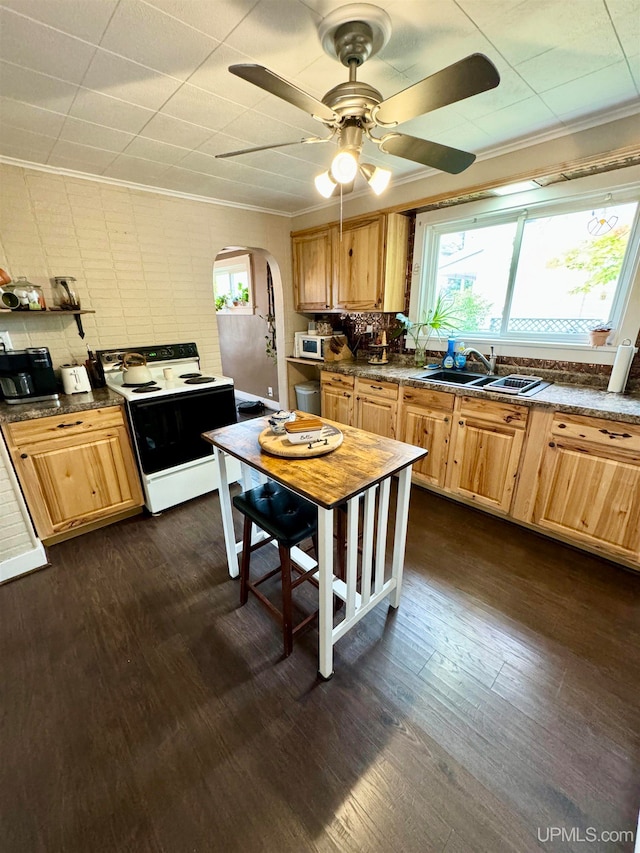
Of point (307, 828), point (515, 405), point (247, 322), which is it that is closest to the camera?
→ point (307, 828)

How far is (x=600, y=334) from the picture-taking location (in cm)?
228

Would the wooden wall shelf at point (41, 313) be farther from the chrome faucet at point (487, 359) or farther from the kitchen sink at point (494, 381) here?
the chrome faucet at point (487, 359)

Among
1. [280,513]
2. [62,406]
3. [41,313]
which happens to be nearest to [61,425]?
[62,406]

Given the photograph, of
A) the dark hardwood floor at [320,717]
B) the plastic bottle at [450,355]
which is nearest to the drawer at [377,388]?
the plastic bottle at [450,355]

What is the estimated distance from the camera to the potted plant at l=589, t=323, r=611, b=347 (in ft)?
7.44

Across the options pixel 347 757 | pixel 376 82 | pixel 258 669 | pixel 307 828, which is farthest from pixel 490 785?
pixel 376 82

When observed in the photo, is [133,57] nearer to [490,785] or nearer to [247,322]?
[490,785]

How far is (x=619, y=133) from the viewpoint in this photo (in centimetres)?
189

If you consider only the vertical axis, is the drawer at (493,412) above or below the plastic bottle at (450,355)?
below

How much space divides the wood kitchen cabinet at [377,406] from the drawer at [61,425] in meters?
1.94

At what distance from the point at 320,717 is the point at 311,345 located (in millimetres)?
3189

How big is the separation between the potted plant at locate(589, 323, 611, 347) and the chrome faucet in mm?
640

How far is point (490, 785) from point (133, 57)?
120 inches

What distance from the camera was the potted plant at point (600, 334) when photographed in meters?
2.27
